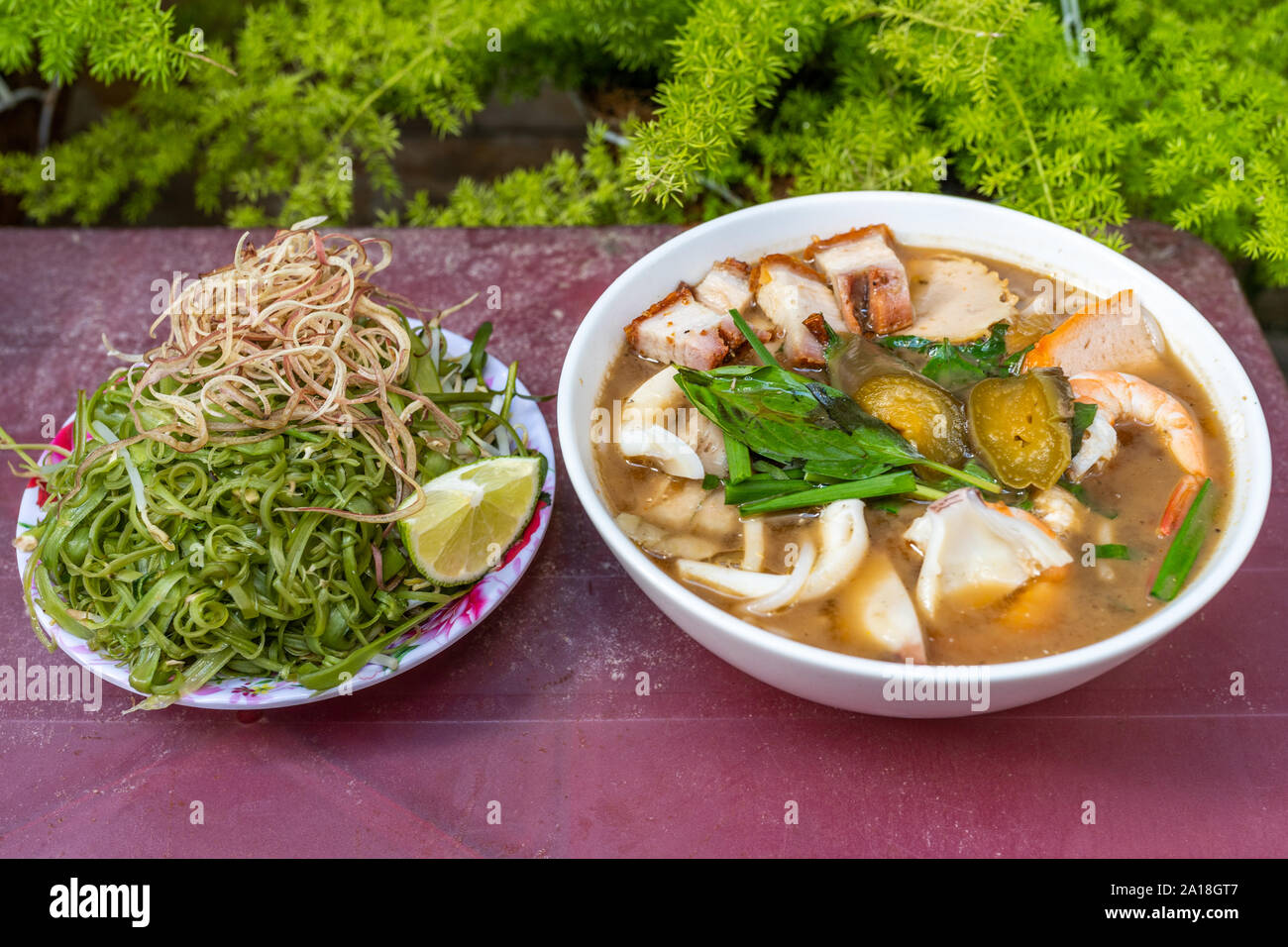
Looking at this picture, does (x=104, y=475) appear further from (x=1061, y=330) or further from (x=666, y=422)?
(x=1061, y=330)

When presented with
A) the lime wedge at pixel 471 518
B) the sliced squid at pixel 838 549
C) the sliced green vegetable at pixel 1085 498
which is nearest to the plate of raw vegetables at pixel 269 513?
the lime wedge at pixel 471 518

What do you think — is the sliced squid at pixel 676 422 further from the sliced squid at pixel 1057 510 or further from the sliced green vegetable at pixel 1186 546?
the sliced green vegetable at pixel 1186 546

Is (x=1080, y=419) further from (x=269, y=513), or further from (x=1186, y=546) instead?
(x=269, y=513)

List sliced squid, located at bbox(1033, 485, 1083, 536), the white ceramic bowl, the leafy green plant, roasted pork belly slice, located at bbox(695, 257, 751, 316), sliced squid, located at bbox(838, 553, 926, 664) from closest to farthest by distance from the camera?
the white ceramic bowl
sliced squid, located at bbox(838, 553, 926, 664)
sliced squid, located at bbox(1033, 485, 1083, 536)
roasted pork belly slice, located at bbox(695, 257, 751, 316)
the leafy green plant

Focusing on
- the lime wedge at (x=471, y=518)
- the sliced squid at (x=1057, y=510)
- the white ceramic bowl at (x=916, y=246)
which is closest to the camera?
the white ceramic bowl at (x=916, y=246)

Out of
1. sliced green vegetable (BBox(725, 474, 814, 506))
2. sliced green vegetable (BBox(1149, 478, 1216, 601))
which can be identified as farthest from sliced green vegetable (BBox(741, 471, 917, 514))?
sliced green vegetable (BBox(1149, 478, 1216, 601))

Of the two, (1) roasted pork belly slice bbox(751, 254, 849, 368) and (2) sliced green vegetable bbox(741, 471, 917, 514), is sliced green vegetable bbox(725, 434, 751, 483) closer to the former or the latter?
(2) sliced green vegetable bbox(741, 471, 917, 514)

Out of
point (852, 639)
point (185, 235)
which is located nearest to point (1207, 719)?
point (852, 639)
